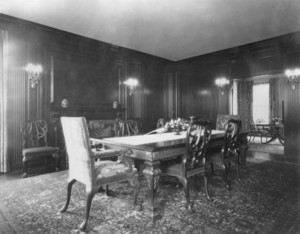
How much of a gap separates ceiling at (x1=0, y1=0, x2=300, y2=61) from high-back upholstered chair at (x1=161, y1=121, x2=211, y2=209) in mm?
2352

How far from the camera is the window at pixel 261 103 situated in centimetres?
935

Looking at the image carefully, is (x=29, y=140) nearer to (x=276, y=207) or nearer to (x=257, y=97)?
(x=276, y=207)

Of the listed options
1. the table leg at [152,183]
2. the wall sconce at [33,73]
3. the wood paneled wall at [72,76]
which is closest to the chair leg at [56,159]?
the wood paneled wall at [72,76]

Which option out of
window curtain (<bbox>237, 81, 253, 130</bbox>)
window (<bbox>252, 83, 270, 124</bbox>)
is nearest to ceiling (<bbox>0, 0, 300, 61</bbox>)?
window curtain (<bbox>237, 81, 253, 130</bbox>)

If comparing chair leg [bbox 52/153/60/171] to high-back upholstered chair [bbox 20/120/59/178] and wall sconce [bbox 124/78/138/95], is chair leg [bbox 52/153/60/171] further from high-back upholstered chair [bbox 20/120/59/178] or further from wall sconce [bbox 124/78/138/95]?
wall sconce [bbox 124/78/138/95]

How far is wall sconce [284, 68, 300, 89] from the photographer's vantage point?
5.09 metres

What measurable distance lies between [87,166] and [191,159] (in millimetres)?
1233

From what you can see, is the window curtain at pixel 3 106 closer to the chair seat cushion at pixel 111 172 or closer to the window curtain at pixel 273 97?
the chair seat cushion at pixel 111 172

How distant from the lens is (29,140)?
14.9ft

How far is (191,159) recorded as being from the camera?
106 inches

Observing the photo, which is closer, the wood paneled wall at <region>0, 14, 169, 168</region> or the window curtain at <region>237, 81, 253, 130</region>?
the wood paneled wall at <region>0, 14, 169, 168</region>

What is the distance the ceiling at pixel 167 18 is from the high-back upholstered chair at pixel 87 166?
2610 millimetres

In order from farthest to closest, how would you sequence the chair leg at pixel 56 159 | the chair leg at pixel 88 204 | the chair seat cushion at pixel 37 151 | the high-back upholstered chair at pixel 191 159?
the chair leg at pixel 56 159 < the chair seat cushion at pixel 37 151 < the high-back upholstered chair at pixel 191 159 < the chair leg at pixel 88 204

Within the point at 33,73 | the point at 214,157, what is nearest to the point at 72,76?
the point at 33,73
